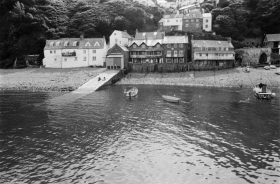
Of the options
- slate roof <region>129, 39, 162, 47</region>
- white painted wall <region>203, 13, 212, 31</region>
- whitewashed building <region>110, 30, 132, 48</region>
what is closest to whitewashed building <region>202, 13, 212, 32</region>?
white painted wall <region>203, 13, 212, 31</region>

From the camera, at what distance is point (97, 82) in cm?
6347

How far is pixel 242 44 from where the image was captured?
90812 mm

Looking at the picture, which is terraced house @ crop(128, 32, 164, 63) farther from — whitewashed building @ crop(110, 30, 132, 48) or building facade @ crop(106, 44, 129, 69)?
building facade @ crop(106, 44, 129, 69)

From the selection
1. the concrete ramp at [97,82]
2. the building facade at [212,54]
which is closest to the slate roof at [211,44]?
the building facade at [212,54]

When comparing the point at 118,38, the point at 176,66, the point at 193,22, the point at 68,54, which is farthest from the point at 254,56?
the point at 68,54

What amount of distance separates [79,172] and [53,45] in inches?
2873

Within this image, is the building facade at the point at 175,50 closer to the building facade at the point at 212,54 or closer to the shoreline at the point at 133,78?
the building facade at the point at 212,54

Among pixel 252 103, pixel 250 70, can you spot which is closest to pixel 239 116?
pixel 252 103

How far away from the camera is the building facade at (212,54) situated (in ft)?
259

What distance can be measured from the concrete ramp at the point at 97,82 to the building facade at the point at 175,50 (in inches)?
707

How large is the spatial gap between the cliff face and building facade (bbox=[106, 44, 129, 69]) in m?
37.4

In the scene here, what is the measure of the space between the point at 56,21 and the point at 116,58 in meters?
40.7

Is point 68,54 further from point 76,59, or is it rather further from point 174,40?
point 174,40

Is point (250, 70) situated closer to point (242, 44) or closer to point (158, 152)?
point (242, 44)
